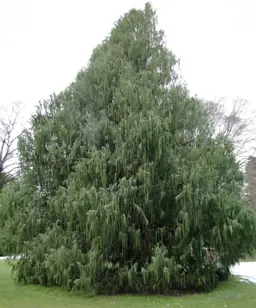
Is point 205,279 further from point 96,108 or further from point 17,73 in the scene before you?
point 17,73

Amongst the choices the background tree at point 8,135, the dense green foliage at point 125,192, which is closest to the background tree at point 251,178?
the dense green foliage at point 125,192

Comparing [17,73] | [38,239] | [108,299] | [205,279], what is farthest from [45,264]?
[17,73]

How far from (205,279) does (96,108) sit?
218 inches

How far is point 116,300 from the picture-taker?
8211 millimetres

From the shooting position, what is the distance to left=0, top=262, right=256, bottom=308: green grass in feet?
25.6

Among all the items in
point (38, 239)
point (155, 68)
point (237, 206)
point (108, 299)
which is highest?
point (155, 68)

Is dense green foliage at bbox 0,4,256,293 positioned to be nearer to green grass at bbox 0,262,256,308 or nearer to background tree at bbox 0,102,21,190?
green grass at bbox 0,262,256,308

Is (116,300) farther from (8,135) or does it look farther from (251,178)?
(8,135)

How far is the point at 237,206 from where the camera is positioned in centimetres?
920

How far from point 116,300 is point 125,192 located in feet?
8.04

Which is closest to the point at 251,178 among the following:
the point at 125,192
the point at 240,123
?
the point at 240,123

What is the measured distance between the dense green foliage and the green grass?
31 centimetres

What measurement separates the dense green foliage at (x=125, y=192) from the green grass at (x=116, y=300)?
12.3 inches

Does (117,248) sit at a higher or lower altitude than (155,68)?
lower
